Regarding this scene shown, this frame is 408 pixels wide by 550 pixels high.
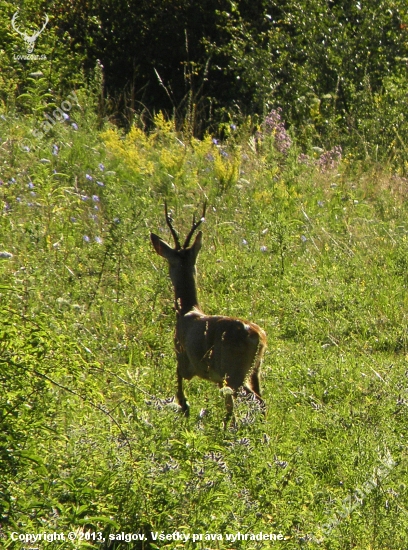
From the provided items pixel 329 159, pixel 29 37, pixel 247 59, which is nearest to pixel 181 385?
pixel 329 159

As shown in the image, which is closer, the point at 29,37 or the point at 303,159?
the point at 303,159

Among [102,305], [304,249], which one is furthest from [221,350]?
[304,249]

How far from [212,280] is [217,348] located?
7.68 feet

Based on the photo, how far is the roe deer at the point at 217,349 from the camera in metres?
6.05

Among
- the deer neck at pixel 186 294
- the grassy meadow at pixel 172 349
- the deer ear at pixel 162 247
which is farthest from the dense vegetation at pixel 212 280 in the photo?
the deer ear at pixel 162 247

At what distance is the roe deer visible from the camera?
19.9 feet

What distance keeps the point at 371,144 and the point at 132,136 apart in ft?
9.25

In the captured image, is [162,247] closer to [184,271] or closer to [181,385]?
[184,271]

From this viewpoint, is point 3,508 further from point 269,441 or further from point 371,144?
point 371,144

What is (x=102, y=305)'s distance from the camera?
752 cm

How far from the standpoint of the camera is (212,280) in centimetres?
848

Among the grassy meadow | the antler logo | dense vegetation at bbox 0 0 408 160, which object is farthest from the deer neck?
the antler logo

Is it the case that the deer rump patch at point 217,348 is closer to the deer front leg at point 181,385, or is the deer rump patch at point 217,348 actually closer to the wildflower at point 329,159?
the deer front leg at point 181,385

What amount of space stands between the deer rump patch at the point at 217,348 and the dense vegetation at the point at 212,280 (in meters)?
0.25
